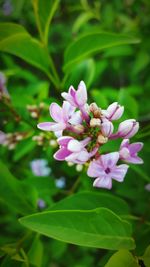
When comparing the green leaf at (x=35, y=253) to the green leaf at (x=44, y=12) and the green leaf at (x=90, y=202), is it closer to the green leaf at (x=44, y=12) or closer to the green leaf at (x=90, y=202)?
the green leaf at (x=90, y=202)

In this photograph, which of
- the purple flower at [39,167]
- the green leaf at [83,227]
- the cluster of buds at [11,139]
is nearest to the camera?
the green leaf at [83,227]

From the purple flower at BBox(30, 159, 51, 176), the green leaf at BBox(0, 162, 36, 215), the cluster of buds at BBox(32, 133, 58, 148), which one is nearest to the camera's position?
the green leaf at BBox(0, 162, 36, 215)

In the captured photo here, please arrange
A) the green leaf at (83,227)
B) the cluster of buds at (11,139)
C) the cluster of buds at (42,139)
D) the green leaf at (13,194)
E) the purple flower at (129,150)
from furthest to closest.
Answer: the cluster of buds at (11,139), the cluster of buds at (42,139), the green leaf at (13,194), the purple flower at (129,150), the green leaf at (83,227)

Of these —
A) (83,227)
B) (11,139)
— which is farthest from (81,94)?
(11,139)

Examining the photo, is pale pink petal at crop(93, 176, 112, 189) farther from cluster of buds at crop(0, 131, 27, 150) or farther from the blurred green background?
cluster of buds at crop(0, 131, 27, 150)

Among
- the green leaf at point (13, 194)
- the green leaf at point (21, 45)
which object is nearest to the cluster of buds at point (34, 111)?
the green leaf at point (21, 45)

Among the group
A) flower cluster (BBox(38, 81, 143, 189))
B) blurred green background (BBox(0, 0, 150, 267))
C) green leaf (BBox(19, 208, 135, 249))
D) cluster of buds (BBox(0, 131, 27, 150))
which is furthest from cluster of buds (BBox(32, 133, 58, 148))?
green leaf (BBox(19, 208, 135, 249))
